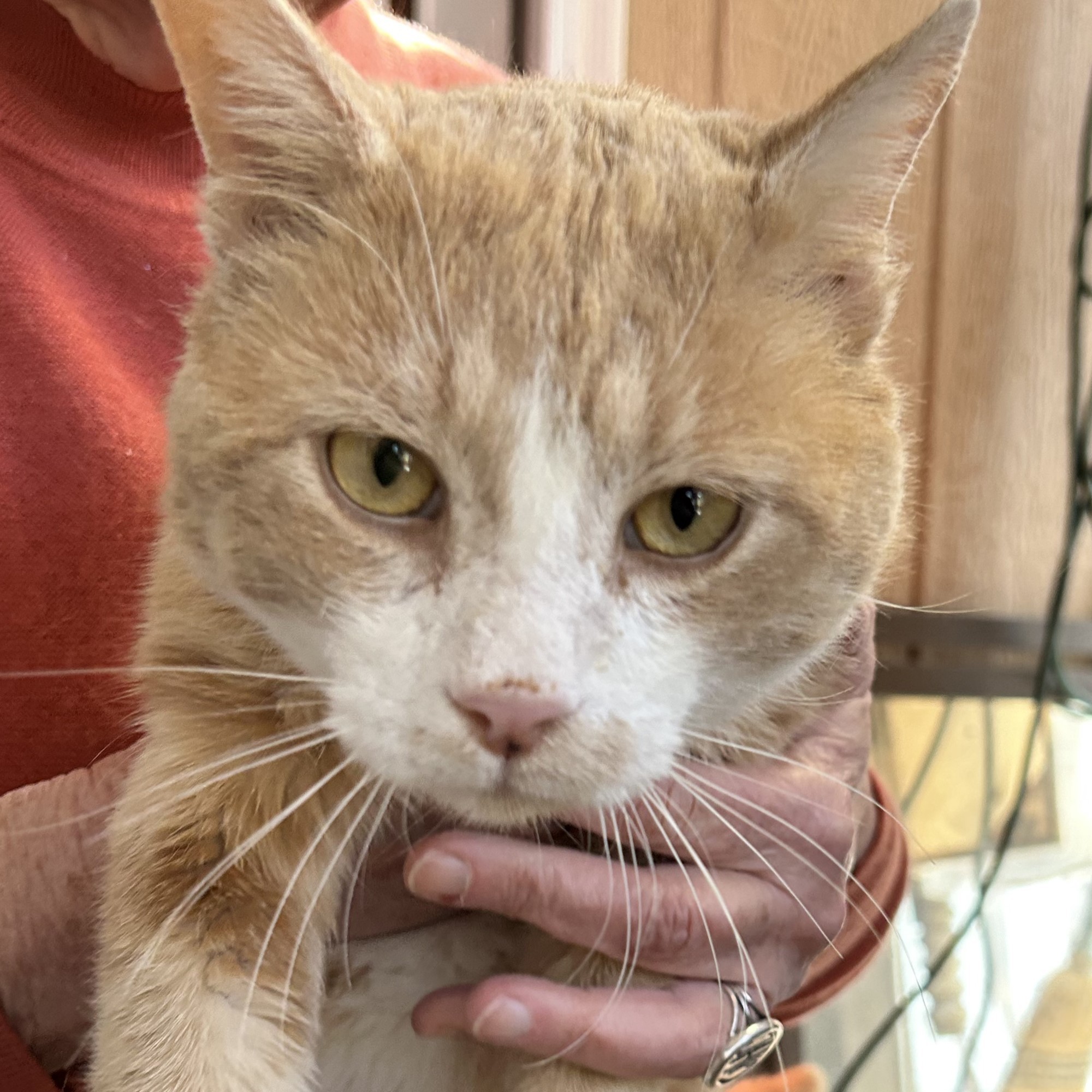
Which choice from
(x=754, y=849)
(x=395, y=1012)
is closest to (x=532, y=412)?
(x=754, y=849)

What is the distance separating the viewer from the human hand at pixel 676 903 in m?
0.73

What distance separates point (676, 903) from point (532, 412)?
43 centimetres

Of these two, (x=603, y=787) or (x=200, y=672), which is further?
(x=200, y=672)

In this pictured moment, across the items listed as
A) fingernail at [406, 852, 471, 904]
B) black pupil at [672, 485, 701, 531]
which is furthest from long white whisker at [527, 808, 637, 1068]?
black pupil at [672, 485, 701, 531]

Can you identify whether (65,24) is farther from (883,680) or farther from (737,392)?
(883,680)

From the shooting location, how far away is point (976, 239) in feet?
5.59

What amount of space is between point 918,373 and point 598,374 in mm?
1344

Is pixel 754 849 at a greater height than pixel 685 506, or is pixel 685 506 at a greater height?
pixel 685 506

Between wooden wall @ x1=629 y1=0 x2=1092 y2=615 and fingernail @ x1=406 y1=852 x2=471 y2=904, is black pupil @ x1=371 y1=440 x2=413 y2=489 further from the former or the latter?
wooden wall @ x1=629 y1=0 x2=1092 y2=615

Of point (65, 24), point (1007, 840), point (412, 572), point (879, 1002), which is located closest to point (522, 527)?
point (412, 572)

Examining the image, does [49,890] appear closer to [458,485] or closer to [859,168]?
[458,485]

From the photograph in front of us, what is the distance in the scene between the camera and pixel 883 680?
181 cm

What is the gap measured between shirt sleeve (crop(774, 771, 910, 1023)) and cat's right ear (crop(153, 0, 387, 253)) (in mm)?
888

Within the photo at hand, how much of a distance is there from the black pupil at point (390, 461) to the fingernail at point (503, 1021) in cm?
40
